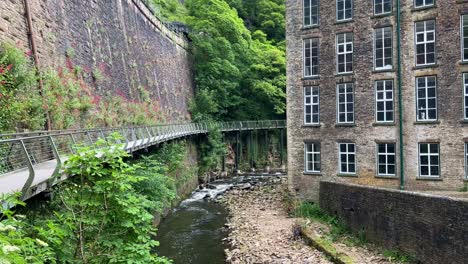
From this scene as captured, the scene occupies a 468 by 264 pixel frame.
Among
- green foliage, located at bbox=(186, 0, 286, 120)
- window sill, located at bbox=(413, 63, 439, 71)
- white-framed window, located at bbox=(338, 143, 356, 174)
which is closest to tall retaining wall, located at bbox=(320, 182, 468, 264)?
white-framed window, located at bbox=(338, 143, 356, 174)

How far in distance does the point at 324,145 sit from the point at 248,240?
6885 mm

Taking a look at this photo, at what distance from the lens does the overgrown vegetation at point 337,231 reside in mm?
11703

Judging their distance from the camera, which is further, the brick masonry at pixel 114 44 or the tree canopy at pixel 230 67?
the tree canopy at pixel 230 67

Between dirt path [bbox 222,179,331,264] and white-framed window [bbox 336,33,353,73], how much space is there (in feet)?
25.2

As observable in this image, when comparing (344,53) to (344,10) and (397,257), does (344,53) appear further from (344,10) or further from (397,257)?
(397,257)

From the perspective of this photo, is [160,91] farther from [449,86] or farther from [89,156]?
[89,156]

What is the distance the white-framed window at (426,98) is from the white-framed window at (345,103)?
2920mm

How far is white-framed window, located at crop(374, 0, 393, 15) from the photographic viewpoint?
725 inches

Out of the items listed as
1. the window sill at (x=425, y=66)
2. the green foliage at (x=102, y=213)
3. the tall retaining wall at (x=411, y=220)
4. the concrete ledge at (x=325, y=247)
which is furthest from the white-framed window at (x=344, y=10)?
the green foliage at (x=102, y=213)

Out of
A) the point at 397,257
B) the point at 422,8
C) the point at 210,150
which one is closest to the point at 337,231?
the point at 397,257

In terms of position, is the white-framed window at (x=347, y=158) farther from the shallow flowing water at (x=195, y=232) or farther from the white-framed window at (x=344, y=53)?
the shallow flowing water at (x=195, y=232)

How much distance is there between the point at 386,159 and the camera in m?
18.4

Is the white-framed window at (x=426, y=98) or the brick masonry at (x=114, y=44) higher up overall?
the brick masonry at (x=114, y=44)

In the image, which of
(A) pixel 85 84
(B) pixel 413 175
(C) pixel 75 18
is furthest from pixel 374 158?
(C) pixel 75 18
